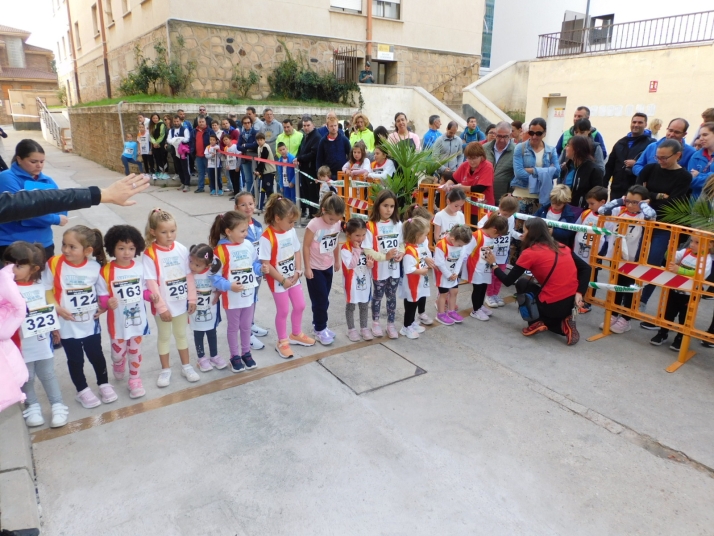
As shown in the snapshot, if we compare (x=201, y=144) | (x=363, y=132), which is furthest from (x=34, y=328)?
(x=201, y=144)

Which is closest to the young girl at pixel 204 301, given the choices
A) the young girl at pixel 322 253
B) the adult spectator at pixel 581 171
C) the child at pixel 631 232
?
the young girl at pixel 322 253

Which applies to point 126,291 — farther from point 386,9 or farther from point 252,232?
point 386,9

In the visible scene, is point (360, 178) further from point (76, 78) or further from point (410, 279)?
point (76, 78)

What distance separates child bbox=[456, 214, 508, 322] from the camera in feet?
17.1

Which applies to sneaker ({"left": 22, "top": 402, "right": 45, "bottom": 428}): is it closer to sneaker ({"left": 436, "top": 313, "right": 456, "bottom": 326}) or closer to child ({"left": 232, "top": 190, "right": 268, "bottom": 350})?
child ({"left": 232, "top": 190, "right": 268, "bottom": 350})

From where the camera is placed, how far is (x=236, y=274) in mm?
3975

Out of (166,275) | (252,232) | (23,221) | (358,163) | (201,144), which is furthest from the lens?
(201,144)

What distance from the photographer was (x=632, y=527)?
2.67 metres

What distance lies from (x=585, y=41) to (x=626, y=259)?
1499 centimetres

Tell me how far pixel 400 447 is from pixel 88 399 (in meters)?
2.32

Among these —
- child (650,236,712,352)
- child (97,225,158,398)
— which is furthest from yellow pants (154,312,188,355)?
child (650,236,712,352)

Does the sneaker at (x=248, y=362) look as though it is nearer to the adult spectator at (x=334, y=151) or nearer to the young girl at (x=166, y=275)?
the young girl at (x=166, y=275)

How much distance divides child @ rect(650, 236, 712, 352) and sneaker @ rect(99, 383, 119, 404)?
479 cm

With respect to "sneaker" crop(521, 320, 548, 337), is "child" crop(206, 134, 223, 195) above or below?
above
